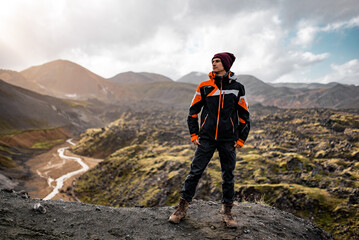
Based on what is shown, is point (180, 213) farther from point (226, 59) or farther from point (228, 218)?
point (226, 59)

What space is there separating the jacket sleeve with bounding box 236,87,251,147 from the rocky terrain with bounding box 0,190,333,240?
2.52 meters

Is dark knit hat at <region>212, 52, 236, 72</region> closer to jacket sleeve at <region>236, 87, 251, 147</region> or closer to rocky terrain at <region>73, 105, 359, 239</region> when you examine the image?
jacket sleeve at <region>236, 87, 251, 147</region>

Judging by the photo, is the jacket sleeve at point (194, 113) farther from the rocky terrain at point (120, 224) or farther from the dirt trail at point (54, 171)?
the dirt trail at point (54, 171)

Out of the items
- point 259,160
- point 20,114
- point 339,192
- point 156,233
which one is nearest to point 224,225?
point 156,233

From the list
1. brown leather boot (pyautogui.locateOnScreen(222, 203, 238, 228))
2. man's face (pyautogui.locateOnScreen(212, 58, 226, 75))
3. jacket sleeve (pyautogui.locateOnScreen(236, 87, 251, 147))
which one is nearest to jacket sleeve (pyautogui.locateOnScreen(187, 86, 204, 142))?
man's face (pyautogui.locateOnScreen(212, 58, 226, 75))

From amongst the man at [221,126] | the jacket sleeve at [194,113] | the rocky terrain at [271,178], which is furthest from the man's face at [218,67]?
the rocky terrain at [271,178]

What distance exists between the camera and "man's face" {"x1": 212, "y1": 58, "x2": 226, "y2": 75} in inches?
218

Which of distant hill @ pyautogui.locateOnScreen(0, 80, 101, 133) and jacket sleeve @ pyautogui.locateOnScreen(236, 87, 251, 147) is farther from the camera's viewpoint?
distant hill @ pyautogui.locateOnScreen(0, 80, 101, 133)

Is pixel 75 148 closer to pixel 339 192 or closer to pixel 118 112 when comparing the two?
pixel 339 192

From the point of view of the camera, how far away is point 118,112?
160 m

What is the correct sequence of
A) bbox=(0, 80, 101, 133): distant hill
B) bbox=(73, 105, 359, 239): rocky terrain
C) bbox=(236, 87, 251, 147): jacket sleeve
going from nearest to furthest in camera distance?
1. bbox=(236, 87, 251, 147): jacket sleeve
2. bbox=(73, 105, 359, 239): rocky terrain
3. bbox=(0, 80, 101, 133): distant hill

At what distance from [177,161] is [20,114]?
312 ft

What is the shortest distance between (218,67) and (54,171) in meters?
60.8

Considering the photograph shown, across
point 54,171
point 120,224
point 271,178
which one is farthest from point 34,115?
point 120,224
